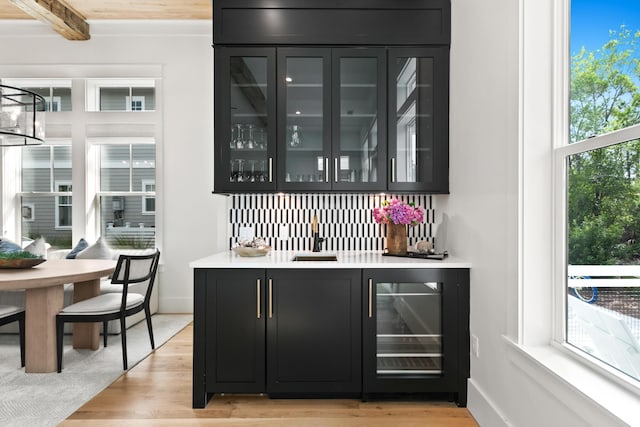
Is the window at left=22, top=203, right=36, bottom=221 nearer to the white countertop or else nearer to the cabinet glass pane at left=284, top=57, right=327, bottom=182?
the white countertop

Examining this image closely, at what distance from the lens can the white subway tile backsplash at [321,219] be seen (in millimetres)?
2959

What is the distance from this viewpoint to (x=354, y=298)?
7.38 ft

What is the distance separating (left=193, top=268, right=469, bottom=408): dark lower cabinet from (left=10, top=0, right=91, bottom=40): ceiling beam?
3322mm

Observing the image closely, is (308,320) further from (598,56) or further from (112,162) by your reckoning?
(112,162)

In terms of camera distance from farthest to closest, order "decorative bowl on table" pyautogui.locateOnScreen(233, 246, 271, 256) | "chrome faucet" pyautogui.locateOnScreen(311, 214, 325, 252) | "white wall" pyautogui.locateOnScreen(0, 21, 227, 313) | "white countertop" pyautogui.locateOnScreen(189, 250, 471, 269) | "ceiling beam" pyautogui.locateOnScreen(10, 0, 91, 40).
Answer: "white wall" pyautogui.locateOnScreen(0, 21, 227, 313), "ceiling beam" pyautogui.locateOnScreen(10, 0, 91, 40), "chrome faucet" pyautogui.locateOnScreen(311, 214, 325, 252), "decorative bowl on table" pyautogui.locateOnScreen(233, 246, 271, 256), "white countertop" pyautogui.locateOnScreen(189, 250, 471, 269)

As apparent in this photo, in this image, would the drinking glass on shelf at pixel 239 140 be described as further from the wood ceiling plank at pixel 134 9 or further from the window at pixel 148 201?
the window at pixel 148 201

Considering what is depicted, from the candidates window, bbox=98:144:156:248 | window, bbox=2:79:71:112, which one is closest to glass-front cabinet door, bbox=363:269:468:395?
window, bbox=98:144:156:248

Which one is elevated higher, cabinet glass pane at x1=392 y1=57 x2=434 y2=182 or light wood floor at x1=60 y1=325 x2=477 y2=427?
cabinet glass pane at x1=392 y1=57 x2=434 y2=182

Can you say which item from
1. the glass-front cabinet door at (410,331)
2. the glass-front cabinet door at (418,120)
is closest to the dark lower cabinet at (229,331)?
the glass-front cabinet door at (410,331)

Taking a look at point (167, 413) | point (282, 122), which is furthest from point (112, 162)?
point (167, 413)

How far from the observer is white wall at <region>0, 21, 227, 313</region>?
170 inches

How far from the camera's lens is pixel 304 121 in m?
2.61

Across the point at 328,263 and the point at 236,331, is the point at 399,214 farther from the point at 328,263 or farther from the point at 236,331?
the point at 236,331

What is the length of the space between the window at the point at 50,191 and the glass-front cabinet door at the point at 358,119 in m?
3.74
